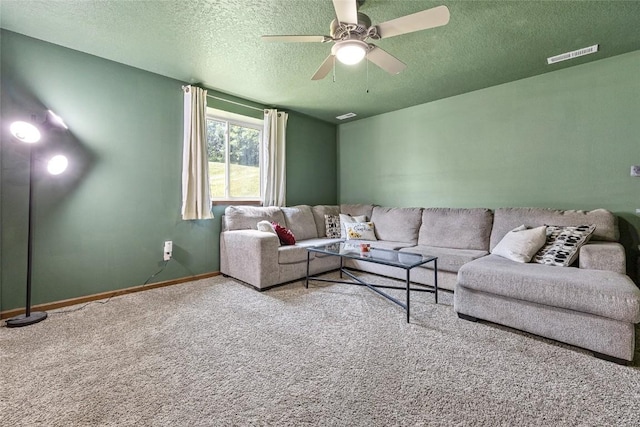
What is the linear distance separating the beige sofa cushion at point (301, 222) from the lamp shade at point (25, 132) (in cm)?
265

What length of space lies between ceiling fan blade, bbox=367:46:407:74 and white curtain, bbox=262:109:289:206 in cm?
229

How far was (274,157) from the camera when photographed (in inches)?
169

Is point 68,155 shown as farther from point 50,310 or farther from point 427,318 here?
point 427,318

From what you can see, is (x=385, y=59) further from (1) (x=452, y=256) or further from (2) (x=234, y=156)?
(2) (x=234, y=156)

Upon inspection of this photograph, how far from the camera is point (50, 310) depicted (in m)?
2.55

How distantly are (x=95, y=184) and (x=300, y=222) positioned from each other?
243cm

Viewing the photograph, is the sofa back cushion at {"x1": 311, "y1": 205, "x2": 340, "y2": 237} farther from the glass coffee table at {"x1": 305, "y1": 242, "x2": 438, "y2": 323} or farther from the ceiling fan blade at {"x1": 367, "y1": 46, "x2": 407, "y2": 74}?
the ceiling fan blade at {"x1": 367, "y1": 46, "x2": 407, "y2": 74}

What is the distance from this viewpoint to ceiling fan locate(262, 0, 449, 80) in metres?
1.71

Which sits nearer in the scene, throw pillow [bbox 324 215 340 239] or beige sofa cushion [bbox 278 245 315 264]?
beige sofa cushion [bbox 278 245 315 264]

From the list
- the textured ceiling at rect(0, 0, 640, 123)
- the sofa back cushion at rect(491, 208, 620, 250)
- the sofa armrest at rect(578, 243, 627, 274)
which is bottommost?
the sofa armrest at rect(578, 243, 627, 274)

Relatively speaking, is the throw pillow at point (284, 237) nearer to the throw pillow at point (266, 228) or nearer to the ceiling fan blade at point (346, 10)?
the throw pillow at point (266, 228)

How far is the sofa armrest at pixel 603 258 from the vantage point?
84.2 inches

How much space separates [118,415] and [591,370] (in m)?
2.51

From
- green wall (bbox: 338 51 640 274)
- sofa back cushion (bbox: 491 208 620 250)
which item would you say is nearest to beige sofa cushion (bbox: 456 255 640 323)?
sofa back cushion (bbox: 491 208 620 250)
